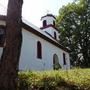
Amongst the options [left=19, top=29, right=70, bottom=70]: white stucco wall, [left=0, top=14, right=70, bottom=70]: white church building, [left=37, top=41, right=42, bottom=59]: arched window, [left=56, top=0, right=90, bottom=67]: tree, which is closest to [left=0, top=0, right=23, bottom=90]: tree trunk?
[left=0, top=14, right=70, bottom=70]: white church building

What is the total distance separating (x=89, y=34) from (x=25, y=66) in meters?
24.3

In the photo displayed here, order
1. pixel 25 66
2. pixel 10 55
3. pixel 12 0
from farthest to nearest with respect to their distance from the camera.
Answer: pixel 25 66 → pixel 12 0 → pixel 10 55

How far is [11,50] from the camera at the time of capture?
7613 mm

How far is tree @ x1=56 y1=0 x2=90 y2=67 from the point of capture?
41.7 m

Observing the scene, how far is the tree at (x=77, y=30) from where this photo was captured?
137 feet

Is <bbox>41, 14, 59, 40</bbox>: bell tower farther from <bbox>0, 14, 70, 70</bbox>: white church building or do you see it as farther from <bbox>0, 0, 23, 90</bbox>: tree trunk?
<bbox>0, 0, 23, 90</bbox>: tree trunk

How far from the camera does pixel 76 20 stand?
42.8 meters

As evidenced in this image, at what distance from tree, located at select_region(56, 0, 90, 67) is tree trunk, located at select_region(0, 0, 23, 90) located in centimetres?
3384

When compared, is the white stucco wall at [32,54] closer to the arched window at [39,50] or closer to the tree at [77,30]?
the arched window at [39,50]

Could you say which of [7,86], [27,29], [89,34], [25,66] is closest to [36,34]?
[27,29]

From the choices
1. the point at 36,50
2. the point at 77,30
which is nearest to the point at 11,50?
the point at 36,50

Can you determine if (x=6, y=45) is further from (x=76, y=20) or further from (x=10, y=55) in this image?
(x=76, y=20)

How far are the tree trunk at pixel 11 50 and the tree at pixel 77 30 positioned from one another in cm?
3384

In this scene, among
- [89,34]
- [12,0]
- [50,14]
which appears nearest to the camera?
[12,0]
